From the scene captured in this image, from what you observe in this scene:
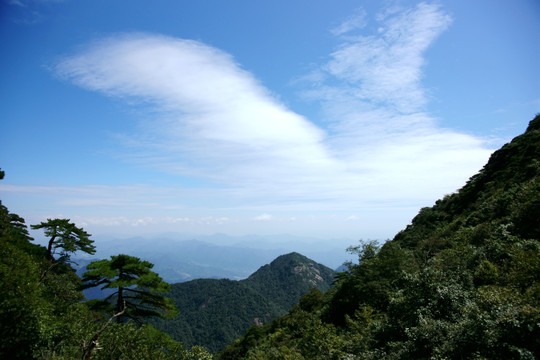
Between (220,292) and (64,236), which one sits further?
(220,292)

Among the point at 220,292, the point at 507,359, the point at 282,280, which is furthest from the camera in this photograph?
the point at 282,280

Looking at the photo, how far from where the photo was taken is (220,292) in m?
138

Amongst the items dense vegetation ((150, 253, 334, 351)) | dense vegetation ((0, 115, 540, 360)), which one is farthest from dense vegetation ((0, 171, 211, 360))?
dense vegetation ((150, 253, 334, 351))

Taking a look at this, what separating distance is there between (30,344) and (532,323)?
18.2m

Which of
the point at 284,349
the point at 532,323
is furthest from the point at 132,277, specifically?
the point at 532,323

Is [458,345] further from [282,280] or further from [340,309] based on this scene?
[282,280]

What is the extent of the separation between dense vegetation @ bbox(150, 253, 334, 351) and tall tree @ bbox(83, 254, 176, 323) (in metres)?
85.7

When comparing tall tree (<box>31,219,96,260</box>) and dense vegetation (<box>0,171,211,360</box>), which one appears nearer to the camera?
dense vegetation (<box>0,171,211,360</box>)

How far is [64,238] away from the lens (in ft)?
78.9

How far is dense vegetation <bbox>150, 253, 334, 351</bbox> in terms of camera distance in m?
110

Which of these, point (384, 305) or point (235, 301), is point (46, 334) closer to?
point (384, 305)

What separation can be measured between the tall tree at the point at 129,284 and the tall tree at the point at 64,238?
6.00 meters

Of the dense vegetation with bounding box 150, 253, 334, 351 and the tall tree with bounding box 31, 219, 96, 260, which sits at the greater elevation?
the tall tree with bounding box 31, 219, 96, 260

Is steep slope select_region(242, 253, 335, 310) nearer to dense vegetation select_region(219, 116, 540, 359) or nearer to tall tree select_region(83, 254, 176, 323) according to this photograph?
dense vegetation select_region(219, 116, 540, 359)
